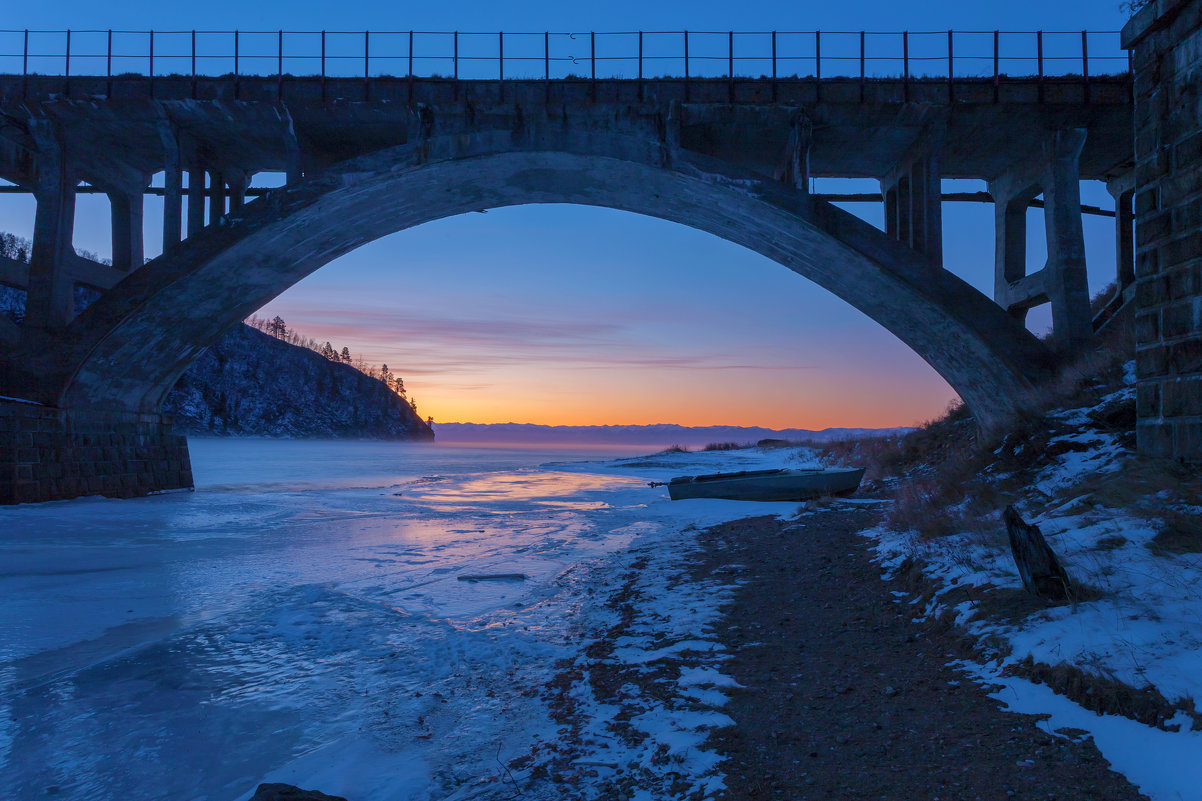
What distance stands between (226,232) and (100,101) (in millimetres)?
4316

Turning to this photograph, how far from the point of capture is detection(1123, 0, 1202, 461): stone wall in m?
6.17

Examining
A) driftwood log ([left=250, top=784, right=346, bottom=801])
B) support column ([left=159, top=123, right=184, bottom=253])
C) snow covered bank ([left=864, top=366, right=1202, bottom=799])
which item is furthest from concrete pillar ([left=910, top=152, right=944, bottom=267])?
support column ([left=159, top=123, right=184, bottom=253])

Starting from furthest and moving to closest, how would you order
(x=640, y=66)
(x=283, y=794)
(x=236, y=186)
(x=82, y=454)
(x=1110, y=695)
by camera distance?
(x=236, y=186) < (x=82, y=454) < (x=640, y=66) < (x=1110, y=695) < (x=283, y=794)

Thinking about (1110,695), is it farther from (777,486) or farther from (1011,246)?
(1011,246)

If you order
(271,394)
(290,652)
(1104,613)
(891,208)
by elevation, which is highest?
(271,394)

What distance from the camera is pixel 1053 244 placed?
44.7ft

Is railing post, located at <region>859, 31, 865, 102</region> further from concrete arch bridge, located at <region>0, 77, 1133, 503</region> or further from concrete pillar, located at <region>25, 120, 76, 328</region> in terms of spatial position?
concrete pillar, located at <region>25, 120, 76, 328</region>

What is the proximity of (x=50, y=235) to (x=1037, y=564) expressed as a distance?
70.4 ft

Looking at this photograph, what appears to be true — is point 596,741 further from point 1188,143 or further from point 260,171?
point 260,171

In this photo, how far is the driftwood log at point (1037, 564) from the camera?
15.4 ft

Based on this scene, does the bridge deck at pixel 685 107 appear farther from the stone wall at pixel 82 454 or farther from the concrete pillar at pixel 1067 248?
the stone wall at pixel 82 454

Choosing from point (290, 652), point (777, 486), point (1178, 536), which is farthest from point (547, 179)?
point (1178, 536)

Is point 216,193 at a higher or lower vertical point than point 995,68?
lower

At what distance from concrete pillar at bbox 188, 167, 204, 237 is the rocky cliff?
96477 millimetres
